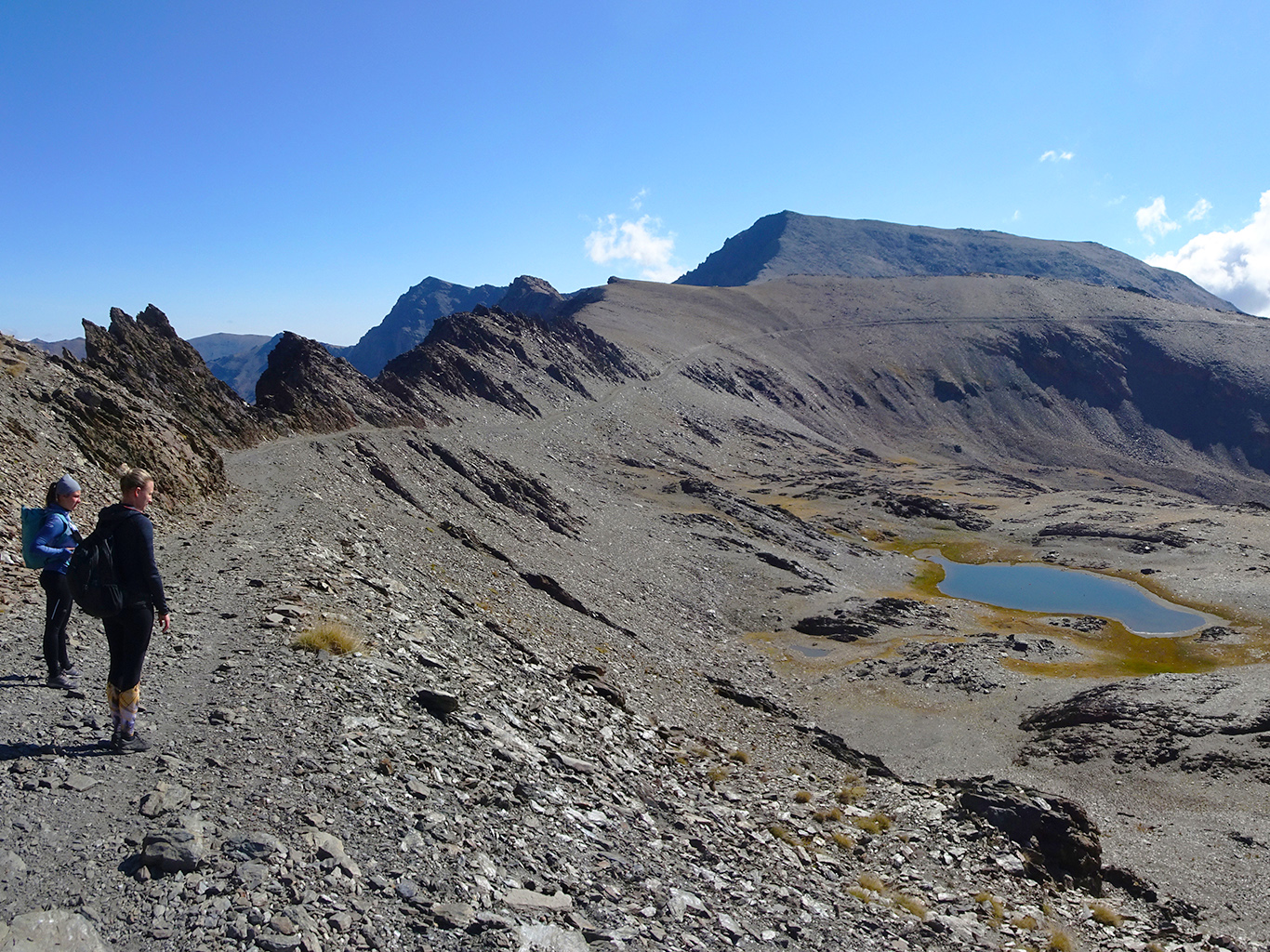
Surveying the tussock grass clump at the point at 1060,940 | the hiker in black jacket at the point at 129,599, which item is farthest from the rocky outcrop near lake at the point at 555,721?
the hiker in black jacket at the point at 129,599

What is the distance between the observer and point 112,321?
51875 millimetres

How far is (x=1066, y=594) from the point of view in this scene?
76.5 meters

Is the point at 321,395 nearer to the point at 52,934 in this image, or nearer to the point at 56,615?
the point at 56,615

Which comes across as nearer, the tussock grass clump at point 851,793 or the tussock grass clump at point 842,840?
the tussock grass clump at point 842,840

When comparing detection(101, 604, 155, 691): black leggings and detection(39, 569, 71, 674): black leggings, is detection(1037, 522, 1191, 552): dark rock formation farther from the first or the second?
detection(39, 569, 71, 674): black leggings

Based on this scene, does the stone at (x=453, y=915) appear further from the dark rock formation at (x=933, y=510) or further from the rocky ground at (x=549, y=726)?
the dark rock formation at (x=933, y=510)

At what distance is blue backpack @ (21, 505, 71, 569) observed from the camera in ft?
38.8

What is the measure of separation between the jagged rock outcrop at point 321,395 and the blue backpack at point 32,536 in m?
47.7

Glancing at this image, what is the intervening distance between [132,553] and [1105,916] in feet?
81.7

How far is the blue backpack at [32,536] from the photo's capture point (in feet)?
38.8

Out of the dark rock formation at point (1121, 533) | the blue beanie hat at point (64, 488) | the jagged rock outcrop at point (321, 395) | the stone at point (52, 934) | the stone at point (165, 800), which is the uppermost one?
the jagged rock outcrop at point (321, 395)

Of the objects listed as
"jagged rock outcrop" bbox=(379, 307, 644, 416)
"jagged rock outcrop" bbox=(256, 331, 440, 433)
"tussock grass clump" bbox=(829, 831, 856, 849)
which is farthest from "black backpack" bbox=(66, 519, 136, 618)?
"jagged rock outcrop" bbox=(379, 307, 644, 416)

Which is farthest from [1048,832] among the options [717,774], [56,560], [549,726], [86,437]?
[86,437]

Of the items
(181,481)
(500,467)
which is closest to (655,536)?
(500,467)
